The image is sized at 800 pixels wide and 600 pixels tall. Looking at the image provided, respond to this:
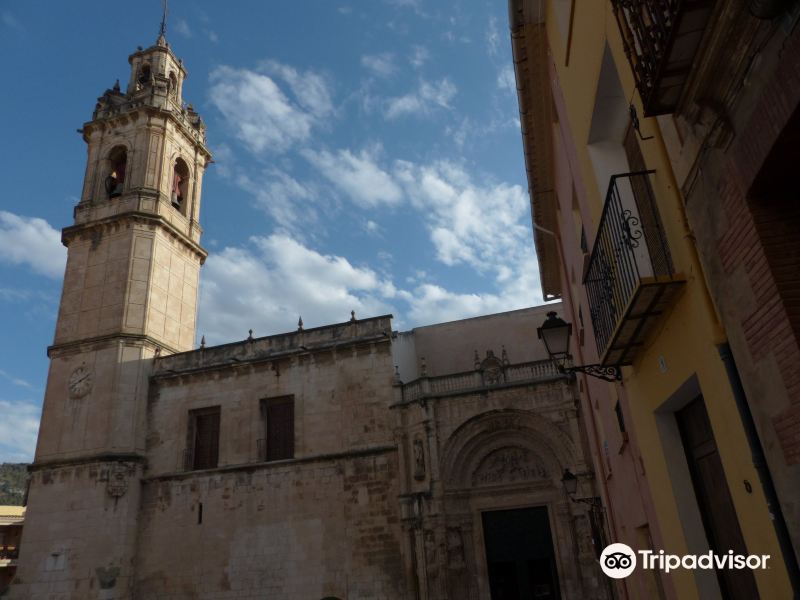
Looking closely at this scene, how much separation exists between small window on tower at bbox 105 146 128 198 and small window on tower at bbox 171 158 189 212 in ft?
6.48

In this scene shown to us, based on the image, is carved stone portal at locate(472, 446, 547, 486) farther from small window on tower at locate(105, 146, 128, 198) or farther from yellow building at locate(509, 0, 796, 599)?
small window on tower at locate(105, 146, 128, 198)

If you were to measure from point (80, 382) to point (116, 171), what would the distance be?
9303 mm

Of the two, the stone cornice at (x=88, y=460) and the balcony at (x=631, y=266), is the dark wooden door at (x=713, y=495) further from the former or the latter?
the stone cornice at (x=88, y=460)

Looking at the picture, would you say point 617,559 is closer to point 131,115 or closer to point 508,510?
point 508,510

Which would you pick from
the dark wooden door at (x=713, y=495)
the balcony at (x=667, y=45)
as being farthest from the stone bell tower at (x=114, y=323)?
the balcony at (x=667, y=45)

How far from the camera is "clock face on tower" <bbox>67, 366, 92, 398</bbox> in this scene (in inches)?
814

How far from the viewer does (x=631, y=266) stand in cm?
427

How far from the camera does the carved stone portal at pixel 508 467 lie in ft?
56.1

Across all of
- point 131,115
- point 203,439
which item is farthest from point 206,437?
point 131,115

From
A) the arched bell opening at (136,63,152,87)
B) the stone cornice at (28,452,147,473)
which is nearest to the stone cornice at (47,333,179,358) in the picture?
the stone cornice at (28,452,147,473)

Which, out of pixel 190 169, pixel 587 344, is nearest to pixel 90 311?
pixel 190 169

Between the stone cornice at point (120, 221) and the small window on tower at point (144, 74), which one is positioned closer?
the stone cornice at point (120, 221)

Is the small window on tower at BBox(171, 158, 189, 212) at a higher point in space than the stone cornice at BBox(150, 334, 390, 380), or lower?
higher

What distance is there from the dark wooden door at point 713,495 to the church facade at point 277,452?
966 centimetres
